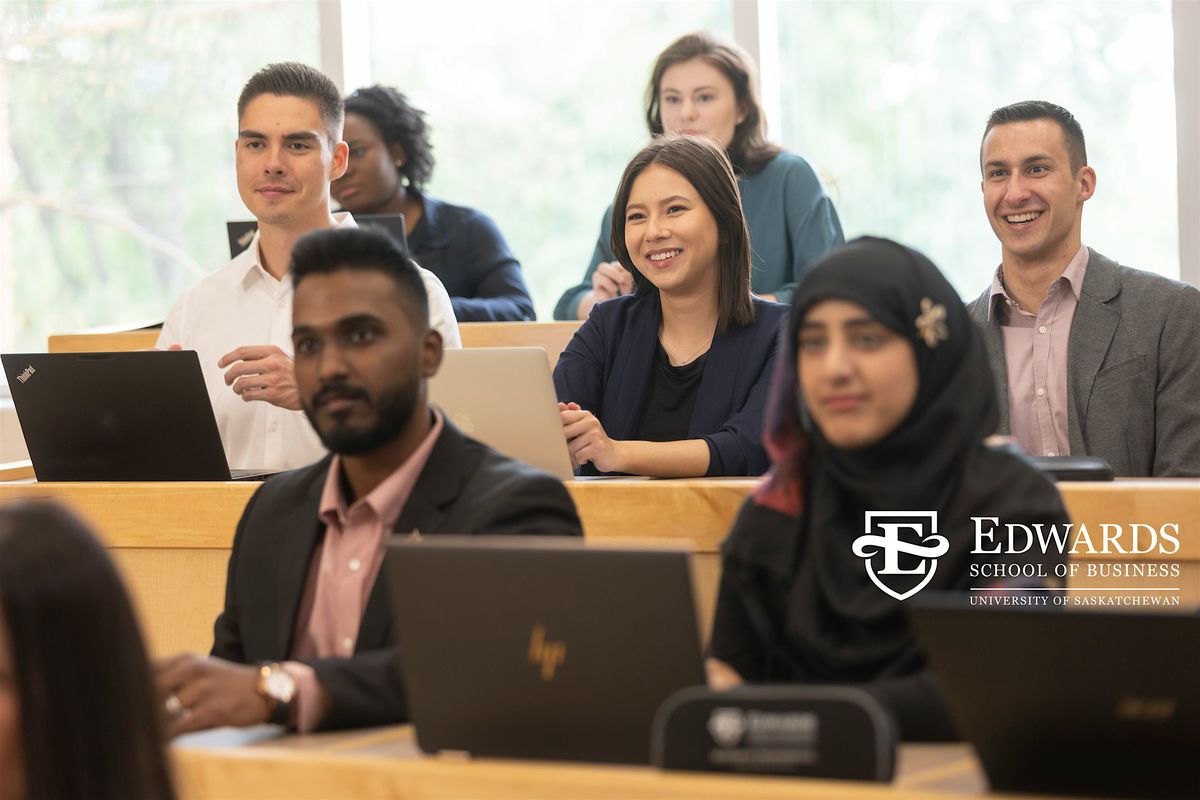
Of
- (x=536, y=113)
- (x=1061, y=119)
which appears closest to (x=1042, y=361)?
(x=1061, y=119)

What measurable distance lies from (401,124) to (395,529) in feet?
9.31

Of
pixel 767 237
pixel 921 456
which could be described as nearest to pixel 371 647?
pixel 921 456

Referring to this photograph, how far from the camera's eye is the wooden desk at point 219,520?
226 centimetres

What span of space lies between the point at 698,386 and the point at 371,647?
4.27 feet

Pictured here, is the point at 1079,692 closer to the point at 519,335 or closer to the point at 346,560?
the point at 346,560

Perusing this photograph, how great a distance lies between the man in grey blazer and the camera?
3.00 m

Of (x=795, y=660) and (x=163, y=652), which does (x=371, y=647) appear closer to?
(x=795, y=660)

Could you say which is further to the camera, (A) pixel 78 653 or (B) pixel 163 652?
(B) pixel 163 652

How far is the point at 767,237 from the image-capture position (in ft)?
13.2

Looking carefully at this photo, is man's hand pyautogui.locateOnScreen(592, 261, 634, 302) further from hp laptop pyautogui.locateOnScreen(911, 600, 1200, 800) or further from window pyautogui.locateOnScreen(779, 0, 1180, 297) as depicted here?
hp laptop pyautogui.locateOnScreen(911, 600, 1200, 800)

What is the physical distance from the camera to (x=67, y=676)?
3.79 ft

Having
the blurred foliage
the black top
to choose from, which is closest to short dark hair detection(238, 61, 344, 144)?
the black top

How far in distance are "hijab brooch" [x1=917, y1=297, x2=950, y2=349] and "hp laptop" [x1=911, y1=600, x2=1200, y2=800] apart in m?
0.53

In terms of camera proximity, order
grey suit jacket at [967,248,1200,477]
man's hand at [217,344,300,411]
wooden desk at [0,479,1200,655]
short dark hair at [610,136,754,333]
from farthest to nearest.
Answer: short dark hair at [610,136,754,333], grey suit jacket at [967,248,1200,477], man's hand at [217,344,300,411], wooden desk at [0,479,1200,655]
